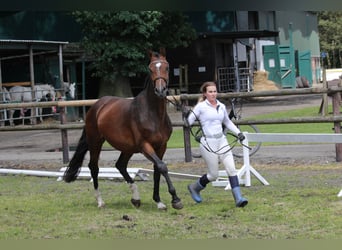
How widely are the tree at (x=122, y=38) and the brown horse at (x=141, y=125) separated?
1628cm

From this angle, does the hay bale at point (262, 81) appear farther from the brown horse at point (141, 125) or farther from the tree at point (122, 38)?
the brown horse at point (141, 125)

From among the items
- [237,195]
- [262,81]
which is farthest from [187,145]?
[262,81]

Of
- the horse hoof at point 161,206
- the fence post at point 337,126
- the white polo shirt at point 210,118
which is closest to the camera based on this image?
the horse hoof at point 161,206

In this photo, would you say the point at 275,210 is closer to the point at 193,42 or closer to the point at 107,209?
the point at 107,209

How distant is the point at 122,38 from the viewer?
24.9 meters

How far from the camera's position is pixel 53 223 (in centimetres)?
670

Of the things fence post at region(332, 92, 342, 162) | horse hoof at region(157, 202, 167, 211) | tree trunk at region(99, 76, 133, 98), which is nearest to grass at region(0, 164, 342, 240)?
horse hoof at region(157, 202, 167, 211)

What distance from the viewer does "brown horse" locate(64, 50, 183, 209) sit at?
23.6 ft

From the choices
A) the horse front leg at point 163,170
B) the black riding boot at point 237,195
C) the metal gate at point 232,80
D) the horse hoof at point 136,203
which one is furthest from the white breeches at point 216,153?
the metal gate at point 232,80

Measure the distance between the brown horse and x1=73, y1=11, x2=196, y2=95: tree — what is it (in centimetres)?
1628

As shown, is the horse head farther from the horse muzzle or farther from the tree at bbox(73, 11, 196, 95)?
the tree at bbox(73, 11, 196, 95)

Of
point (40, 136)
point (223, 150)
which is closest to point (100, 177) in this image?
point (223, 150)

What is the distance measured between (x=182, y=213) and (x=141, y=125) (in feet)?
3.85

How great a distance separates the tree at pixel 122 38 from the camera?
24281 mm
